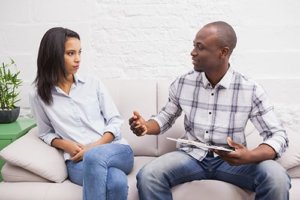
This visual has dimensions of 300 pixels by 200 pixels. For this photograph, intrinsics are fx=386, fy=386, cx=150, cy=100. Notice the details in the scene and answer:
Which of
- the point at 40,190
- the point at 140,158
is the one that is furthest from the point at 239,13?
the point at 40,190

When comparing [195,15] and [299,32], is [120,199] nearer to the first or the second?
[195,15]

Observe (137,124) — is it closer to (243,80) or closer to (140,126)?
(140,126)

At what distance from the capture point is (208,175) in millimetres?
1756

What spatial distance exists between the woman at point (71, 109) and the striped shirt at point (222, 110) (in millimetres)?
266

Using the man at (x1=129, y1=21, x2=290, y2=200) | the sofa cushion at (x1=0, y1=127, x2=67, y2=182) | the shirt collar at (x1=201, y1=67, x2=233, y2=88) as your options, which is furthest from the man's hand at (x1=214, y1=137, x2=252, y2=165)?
the sofa cushion at (x1=0, y1=127, x2=67, y2=182)

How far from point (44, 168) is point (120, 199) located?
397 millimetres

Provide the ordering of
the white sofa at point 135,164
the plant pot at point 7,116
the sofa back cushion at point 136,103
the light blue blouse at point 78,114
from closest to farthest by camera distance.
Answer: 1. the white sofa at point 135,164
2. the light blue blouse at point 78,114
3. the sofa back cushion at point 136,103
4. the plant pot at point 7,116

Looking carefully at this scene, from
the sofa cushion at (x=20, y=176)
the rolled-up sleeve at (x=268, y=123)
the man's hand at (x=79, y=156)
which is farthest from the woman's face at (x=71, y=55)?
the rolled-up sleeve at (x=268, y=123)

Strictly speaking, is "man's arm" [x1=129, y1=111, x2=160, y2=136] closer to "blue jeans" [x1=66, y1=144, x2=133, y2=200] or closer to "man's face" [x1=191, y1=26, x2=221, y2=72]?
"blue jeans" [x1=66, y1=144, x2=133, y2=200]

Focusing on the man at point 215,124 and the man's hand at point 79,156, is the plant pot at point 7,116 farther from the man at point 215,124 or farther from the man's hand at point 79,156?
the man at point 215,124

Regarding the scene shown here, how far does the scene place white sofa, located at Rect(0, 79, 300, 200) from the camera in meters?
1.66

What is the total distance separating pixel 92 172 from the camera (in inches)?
61.7

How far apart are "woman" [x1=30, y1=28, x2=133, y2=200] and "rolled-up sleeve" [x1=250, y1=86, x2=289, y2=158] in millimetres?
613

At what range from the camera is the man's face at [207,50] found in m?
1.72
